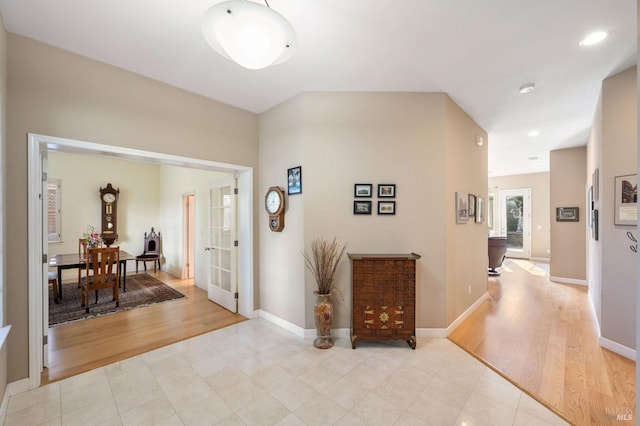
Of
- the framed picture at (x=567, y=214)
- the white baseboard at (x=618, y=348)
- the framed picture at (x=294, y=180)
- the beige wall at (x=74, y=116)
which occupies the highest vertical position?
the beige wall at (x=74, y=116)

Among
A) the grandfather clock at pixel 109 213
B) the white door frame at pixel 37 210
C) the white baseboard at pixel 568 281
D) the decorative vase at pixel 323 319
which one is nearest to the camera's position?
the white door frame at pixel 37 210

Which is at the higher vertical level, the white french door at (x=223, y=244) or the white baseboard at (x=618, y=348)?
the white french door at (x=223, y=244)

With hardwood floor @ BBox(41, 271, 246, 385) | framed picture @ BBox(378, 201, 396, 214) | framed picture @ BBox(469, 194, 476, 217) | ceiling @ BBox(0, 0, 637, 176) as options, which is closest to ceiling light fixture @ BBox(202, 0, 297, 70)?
ceiling @ BBox(0, 0, 637, 176)

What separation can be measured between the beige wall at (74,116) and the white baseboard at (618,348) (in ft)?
15.9

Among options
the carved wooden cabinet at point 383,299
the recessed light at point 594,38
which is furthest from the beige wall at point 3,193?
the recessed light at point 594,38

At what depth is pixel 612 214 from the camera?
2.71 metres

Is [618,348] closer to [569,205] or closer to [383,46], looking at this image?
[569,205]

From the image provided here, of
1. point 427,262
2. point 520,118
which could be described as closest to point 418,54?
point 427,262

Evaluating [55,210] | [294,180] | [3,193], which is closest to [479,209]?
[294,180]

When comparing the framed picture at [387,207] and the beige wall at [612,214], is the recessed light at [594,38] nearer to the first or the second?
the beige wall at [612,214]

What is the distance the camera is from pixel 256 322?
340cm

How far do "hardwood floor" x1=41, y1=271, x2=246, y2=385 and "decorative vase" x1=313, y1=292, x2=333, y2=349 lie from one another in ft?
4.27

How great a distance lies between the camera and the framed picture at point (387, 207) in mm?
2977

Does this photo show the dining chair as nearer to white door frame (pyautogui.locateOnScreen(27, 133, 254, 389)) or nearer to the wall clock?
white door frame (pyautogui.locateOnScreen(27, 133, 254, 389))
